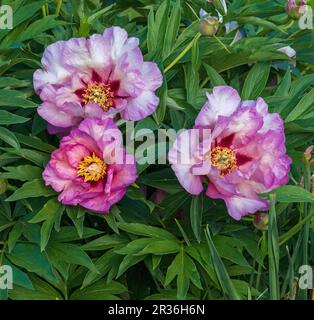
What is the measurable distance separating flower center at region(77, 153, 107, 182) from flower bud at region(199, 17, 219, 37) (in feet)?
0.90

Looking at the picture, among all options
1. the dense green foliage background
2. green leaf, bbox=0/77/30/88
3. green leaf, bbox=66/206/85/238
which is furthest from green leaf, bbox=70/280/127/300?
green leaf, bbox=0/77/30/88

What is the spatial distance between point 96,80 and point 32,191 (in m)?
0.22

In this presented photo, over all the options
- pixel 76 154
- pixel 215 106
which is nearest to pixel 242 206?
pixel 215 106

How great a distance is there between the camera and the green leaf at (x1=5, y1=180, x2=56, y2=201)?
1273 mm

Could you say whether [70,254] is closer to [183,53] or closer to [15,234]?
[15,234]

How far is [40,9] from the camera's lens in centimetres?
154

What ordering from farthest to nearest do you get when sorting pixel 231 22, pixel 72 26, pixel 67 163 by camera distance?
pixel 231 22, pixel 72 26, pixel 67 163

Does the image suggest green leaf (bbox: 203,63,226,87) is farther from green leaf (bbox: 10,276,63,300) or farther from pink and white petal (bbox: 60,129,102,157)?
green leaf (bbox: 10,276,63,300)

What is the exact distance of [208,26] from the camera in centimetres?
138

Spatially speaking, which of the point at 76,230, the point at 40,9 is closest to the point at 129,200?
the point at 76,230

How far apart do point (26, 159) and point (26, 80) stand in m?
0.13

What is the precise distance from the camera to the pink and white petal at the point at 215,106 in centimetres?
130
